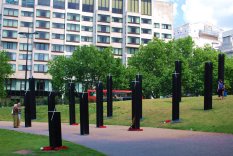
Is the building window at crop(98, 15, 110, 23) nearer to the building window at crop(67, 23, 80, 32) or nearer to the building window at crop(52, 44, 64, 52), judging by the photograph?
the building window at crop(67, 23, 80, 32)

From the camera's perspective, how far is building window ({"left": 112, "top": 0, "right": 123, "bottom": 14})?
99.9m

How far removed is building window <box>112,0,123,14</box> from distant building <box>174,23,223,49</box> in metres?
48.1

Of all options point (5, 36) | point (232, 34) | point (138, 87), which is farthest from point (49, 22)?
point (138, 87)

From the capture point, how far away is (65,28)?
93000 millimetres

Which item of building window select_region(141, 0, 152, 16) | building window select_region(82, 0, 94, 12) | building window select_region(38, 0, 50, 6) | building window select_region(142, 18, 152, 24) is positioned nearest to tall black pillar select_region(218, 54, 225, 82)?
building window select_region(38, 0, 50, 6)

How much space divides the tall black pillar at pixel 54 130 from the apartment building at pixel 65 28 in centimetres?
6711

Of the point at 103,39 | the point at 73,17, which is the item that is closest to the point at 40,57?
the point at 73,17

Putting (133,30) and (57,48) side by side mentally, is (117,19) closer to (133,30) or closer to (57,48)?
(133,30)

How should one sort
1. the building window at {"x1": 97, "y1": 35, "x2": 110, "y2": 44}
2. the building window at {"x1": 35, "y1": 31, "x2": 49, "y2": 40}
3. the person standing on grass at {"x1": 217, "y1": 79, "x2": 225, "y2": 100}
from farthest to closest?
the building window at {"x1": 97, "y1": 35, "x2": 110, "y2": 44}
the building window at {"x1": 35, "y1": 31, "x2": 49, "y2": 40}
the person standing on grass at {"x1": 217, "y1": 79, "x2": 225, "y2": 100}

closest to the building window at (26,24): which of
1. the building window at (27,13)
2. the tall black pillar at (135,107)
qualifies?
the building window at (27,13)

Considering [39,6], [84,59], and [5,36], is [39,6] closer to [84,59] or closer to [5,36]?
[5,36]

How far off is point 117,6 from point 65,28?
1616 cm

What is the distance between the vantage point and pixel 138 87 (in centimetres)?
2600

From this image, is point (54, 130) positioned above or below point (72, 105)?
below
